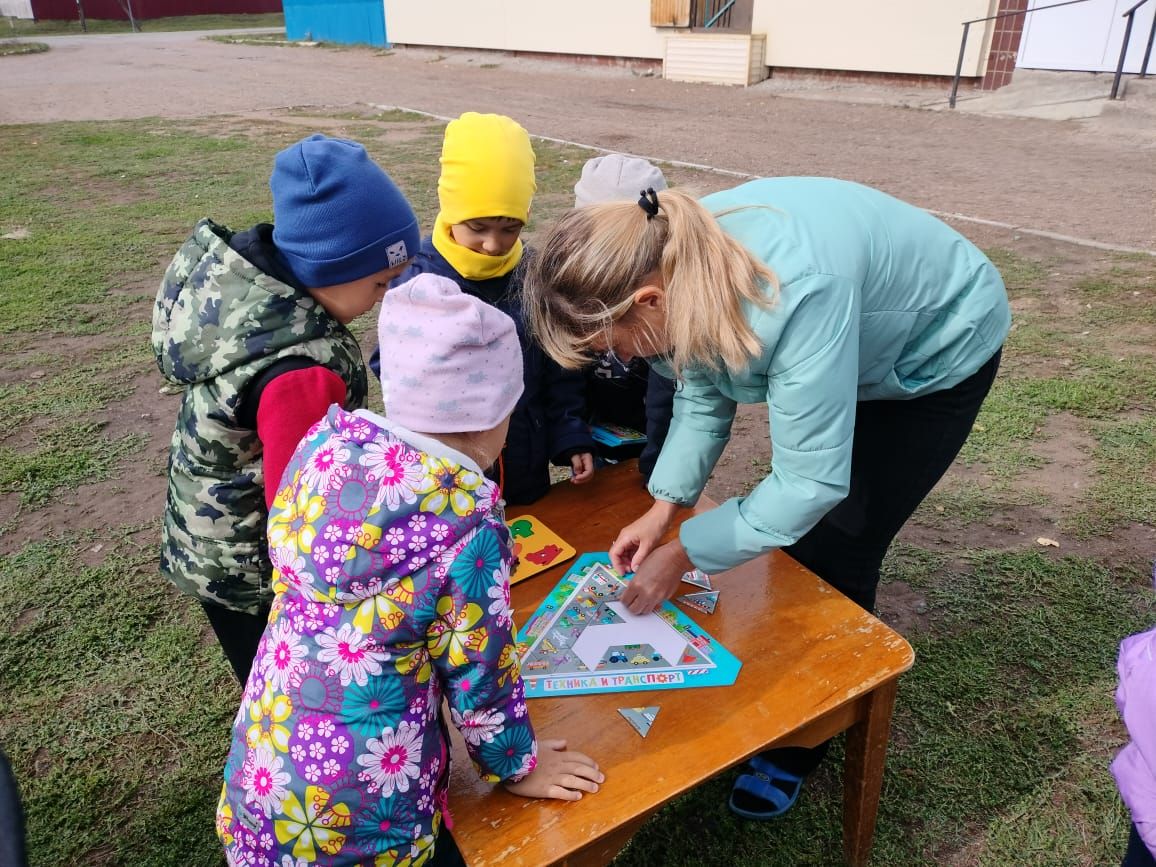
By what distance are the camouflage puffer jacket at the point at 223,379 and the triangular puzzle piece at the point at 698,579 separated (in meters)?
0.80

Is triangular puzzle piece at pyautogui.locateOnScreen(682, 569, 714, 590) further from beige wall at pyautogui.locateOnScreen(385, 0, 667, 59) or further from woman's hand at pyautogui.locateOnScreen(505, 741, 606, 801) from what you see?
beige wall at pyautogui.locateOnScreen(385, 0, 667, 59)

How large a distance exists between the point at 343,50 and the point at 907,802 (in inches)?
982

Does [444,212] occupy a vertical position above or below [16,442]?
above

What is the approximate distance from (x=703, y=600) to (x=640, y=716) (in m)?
0.37

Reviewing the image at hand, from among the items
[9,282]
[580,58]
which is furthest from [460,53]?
[9,282]

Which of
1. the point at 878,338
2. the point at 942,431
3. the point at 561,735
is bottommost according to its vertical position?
the point at 561,735

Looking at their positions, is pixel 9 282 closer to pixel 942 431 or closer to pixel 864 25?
pixel 942 431

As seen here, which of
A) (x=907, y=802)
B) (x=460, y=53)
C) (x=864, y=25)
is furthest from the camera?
(x=460, y=53)

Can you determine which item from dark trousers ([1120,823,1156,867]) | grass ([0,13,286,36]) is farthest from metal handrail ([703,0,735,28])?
grass ([0,13,286,36])

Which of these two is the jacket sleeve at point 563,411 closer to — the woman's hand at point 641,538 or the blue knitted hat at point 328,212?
the woman's hand at point 641,538

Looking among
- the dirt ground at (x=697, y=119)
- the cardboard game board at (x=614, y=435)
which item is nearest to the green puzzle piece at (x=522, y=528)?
the cardboard game board at (x=614, y=435)

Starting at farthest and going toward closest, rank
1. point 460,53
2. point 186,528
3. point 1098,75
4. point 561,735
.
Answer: point 460,53 < point 1098,75 < point 186,528 < point 561,735

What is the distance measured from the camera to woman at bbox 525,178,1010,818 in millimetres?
1414

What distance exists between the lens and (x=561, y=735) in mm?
1480
